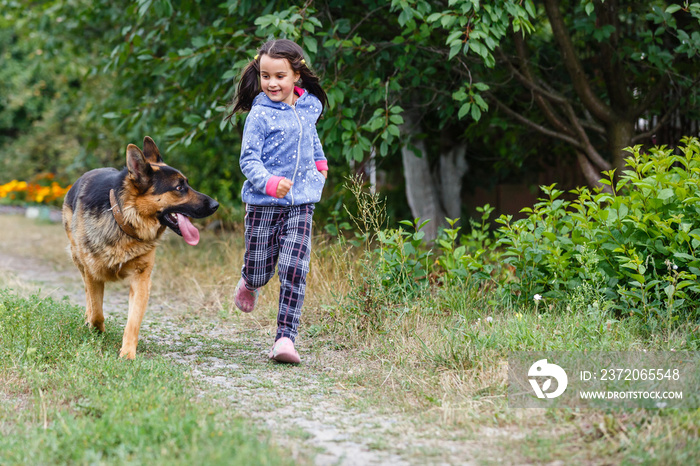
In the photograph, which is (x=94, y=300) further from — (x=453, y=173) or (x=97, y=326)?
(x=453, y=173)

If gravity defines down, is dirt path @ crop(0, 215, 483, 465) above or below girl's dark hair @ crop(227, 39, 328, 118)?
below

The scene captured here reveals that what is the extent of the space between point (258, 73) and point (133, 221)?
1.21 m

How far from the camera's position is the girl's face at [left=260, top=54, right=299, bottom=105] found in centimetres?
383

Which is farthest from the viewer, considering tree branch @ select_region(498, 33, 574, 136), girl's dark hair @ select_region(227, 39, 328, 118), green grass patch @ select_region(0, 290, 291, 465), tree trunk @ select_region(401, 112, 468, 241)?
tree trunk @ select_region(401, 112, 468, 241)

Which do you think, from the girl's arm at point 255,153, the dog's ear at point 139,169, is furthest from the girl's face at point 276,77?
the dog's ear at point 139,169

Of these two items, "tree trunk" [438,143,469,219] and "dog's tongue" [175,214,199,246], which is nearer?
"dog's tongue" [175,214,199,246]

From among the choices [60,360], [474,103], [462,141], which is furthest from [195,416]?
[462,141]

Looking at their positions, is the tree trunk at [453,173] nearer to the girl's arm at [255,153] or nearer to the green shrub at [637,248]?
the green shrub at [637,248]

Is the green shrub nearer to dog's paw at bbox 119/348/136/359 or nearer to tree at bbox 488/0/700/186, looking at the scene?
tree at bbox 488/0/700/186

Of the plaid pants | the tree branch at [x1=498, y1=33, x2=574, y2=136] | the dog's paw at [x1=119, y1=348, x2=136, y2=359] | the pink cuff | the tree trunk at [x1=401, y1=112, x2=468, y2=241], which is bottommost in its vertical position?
the dog's paw at [x1=119, y1=348, x2=136, y2=359]

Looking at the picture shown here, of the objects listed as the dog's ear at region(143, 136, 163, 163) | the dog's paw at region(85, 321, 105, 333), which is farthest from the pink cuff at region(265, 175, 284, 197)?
the dog's paw at region(85, 321, 105, 333)

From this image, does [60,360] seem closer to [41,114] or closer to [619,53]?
[619,53]

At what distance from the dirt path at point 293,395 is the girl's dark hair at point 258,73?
159 centimetres

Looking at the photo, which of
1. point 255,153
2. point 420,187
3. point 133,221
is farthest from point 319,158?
point 420,187
